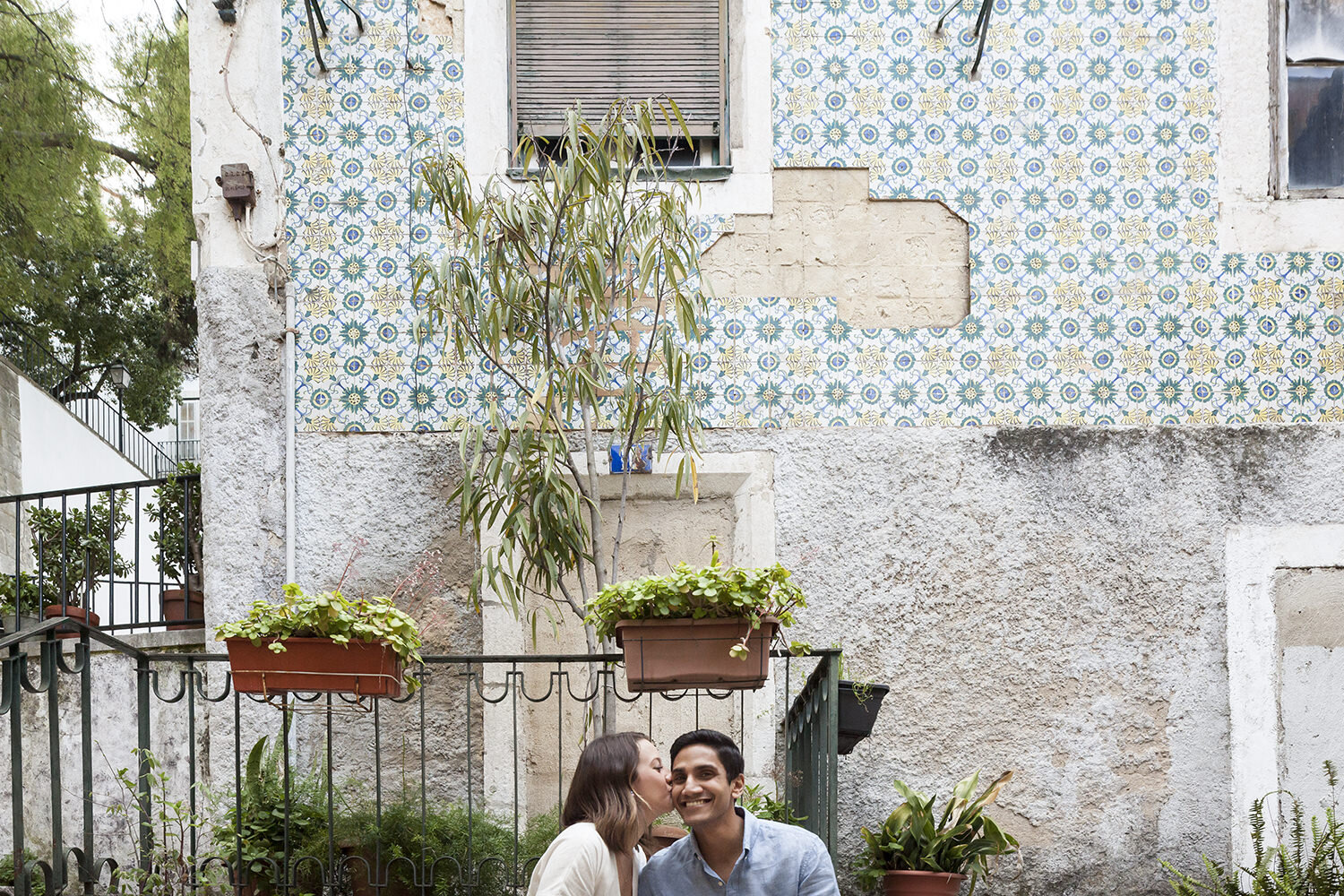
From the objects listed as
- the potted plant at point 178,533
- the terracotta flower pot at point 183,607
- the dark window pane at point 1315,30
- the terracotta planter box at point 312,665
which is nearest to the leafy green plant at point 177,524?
the potted plant at point 178,533

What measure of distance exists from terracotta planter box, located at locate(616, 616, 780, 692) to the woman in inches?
24.9

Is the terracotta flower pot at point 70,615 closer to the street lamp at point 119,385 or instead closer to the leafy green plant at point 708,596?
the leafy green plant at point 708,596

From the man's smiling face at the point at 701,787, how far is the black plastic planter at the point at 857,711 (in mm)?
1486

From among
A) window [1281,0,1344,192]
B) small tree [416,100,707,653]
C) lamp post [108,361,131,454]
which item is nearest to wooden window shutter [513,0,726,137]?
small tree [416,100,707,653]

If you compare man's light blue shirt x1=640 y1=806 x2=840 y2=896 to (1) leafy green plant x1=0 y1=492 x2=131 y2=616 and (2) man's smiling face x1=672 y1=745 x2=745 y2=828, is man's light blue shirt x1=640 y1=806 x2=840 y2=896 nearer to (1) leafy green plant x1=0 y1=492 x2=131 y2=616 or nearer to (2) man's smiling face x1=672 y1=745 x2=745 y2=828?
(2) man's smiling face x1=672 y1=745 x2=745 y2=828

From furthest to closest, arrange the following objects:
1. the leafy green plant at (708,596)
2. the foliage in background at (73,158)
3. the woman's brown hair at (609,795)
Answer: the foliage in background at (73,158) → the leafy green plant at (708,596) → the woman's brown hair at (609,795)

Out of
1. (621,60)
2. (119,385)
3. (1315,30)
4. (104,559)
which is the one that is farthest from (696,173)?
(119,385)

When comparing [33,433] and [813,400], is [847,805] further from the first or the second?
[33,433]

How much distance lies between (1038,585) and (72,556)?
540 centimetres

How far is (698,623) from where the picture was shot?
3.95m

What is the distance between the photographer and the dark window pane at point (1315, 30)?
231 inches

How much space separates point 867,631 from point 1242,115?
2.74 metres

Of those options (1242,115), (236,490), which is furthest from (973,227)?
(236,490)

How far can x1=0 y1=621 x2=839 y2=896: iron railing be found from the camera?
14.4 ft
